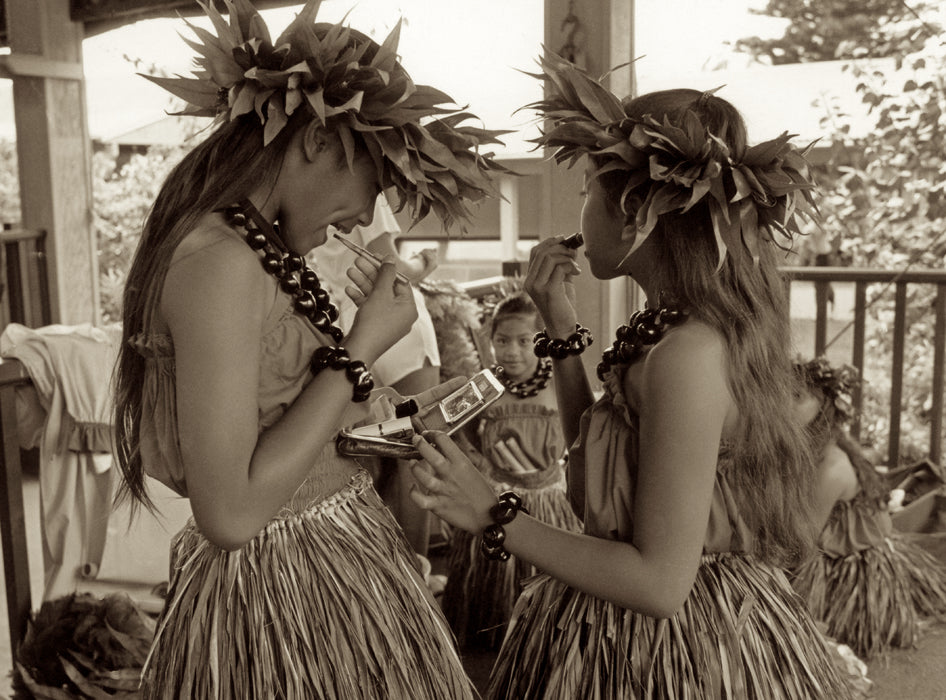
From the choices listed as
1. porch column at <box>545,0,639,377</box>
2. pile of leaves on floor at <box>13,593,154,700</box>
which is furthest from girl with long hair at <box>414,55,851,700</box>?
porch column at <box>545,0,639,377</box>

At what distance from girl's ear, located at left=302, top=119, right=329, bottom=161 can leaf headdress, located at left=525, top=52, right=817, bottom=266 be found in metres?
0.32

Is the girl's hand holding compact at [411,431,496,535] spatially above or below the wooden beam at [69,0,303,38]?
below

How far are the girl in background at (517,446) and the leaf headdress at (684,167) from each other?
1.47 m

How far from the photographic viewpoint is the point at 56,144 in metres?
4.41

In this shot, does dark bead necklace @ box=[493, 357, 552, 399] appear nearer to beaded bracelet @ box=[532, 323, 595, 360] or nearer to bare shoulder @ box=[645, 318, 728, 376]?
beaded bracelet @ box=[532, 323, 595, 360]

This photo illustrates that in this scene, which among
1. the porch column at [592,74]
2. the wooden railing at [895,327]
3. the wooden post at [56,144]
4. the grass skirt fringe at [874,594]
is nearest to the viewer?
the porch column at [592,74]

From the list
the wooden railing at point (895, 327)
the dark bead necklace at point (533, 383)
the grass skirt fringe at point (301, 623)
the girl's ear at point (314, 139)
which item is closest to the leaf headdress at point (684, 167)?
the girl's ear at point (314, 139)

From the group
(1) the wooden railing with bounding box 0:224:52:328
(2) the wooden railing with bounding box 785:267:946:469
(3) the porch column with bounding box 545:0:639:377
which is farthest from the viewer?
(1) the wooden railing with bounding box 0:224:52:328

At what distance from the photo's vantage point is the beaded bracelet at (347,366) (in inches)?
49.7

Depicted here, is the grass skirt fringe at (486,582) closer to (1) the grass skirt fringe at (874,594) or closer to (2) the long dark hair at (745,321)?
(1) the grass skirt fringe at (874,594)

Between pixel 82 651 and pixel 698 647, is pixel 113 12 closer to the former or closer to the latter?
pixel 82 651

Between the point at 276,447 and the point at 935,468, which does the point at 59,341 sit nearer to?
the point at 276,447

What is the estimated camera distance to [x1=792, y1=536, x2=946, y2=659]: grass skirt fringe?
294cm

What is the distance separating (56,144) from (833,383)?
3445 mm
